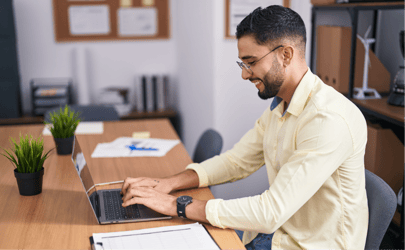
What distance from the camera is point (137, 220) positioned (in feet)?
4.01

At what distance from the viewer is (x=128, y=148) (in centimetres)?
200

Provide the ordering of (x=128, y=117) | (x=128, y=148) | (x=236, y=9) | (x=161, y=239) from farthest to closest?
1. (x=128, y=117)
2. (x=236, y=9)
3. (x=128, y=148)
4. (x=161, y=239)

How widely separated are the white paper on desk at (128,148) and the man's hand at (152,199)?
59cm

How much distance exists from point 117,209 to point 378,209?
0.79 m

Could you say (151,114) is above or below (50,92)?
below

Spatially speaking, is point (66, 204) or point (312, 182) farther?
point (66, 204)

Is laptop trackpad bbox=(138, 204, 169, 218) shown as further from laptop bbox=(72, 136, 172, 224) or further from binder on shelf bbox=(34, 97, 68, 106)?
binder on shelf bbox=(34, 97, 68, 106)

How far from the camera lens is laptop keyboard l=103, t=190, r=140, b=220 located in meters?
1.25

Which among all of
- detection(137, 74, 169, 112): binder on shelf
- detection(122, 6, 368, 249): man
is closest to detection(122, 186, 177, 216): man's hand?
detection(122, 6, 368, 249): man

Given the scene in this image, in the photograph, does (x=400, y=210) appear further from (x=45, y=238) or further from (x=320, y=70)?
(x=45, y=238)

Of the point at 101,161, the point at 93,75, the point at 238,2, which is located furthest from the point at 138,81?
the point at 101,161

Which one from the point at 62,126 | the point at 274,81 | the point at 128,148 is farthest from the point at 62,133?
the point at 274,81

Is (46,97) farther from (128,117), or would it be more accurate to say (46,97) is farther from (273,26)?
(273,26)

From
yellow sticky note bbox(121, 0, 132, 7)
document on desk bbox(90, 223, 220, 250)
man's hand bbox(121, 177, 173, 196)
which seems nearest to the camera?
document on desk bbox(90, 223, 220, 250)
